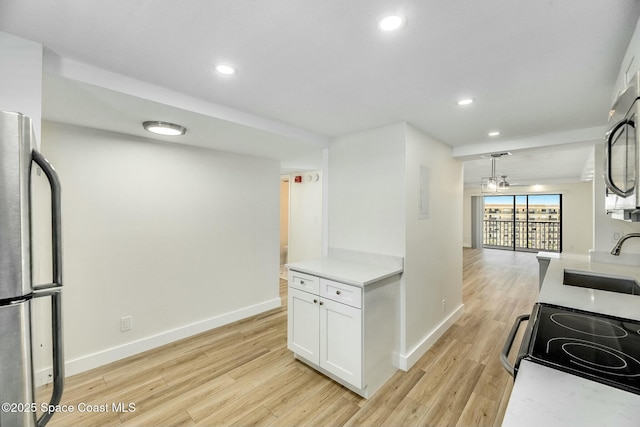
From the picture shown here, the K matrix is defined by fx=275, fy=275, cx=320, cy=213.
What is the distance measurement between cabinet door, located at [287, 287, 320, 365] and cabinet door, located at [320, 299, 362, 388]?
70mm

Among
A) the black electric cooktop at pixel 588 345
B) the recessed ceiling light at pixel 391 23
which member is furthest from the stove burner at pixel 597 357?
the recessed ceiling light at pixel 391 23

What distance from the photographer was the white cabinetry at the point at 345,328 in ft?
6.76

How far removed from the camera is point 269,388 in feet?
7.18

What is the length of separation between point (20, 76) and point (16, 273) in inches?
45.1

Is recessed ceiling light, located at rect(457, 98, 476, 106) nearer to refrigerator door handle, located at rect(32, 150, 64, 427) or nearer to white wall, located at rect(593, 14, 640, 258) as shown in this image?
white wall, located at rect(593, 14, 640, 258)

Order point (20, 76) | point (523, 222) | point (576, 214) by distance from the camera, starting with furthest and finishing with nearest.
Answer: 1. point (523, 222)
2. point (576, 214)
3. point (20, 76)

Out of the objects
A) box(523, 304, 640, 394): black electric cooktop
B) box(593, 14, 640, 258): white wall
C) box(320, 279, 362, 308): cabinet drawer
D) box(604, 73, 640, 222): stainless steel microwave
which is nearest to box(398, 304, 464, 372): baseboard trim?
box(320, 279, 362, 308): cabinet drawer

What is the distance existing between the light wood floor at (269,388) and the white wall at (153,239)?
31 cm

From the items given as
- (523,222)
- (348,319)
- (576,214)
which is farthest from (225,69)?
(523,222)

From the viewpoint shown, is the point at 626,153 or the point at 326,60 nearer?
the point at 626,153

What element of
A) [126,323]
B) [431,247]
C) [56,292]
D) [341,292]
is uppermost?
[56,292]

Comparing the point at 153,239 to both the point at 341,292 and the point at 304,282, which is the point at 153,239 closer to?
the point at 304,282

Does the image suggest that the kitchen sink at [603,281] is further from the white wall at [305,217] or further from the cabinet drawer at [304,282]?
the white wall at [305,217]

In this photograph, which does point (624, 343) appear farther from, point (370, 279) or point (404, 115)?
point (404, 115)
